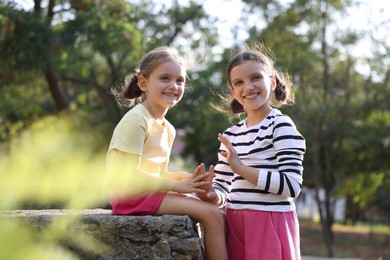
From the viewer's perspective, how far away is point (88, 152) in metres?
0.74

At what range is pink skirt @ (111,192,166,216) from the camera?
275cm

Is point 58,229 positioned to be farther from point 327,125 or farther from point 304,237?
point 304,237

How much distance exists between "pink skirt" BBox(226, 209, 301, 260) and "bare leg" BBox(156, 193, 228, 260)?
→ 3.3 inches

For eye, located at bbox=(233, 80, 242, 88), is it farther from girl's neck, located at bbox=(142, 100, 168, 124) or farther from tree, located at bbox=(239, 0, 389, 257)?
tree, located at bbox=(239, 0, 389, 257)

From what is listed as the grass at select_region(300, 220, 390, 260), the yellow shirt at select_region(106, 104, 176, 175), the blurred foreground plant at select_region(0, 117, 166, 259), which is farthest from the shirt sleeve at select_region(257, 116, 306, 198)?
the grass at select_region(300, 220, 390, 260)

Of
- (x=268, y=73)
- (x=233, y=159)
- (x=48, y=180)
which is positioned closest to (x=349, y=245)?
(x=268, y=73)

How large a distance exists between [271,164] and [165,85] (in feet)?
2.02

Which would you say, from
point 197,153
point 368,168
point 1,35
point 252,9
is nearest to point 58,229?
point 1,35

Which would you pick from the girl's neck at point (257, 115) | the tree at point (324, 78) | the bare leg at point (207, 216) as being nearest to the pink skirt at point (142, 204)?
the bare leg at point (207, 216)

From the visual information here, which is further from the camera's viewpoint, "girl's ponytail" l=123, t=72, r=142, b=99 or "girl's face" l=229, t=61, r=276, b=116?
"girl's ponytail" l=123, t=72, r=142, b=99

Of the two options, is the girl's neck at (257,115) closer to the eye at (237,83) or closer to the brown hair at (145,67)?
the eye at (237,83)

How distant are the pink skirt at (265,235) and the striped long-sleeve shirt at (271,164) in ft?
0.11

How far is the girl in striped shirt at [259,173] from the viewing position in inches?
105

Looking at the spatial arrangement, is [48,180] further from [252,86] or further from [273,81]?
[273,81]
